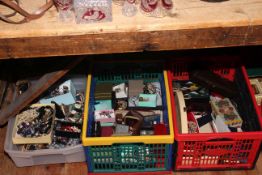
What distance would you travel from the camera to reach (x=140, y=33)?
1039 millimetres

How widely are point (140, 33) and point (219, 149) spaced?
28.5 inches

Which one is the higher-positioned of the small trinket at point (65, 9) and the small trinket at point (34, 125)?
the small trinket at point (65, 9)

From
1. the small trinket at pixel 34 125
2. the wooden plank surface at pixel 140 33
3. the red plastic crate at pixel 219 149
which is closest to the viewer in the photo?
the wooden plank surface at pixel 140 33

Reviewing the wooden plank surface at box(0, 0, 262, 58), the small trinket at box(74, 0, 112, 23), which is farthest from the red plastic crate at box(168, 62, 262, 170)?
the small trinket at box(74, 0, 112, 23)

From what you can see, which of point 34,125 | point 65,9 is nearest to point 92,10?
point 65,9

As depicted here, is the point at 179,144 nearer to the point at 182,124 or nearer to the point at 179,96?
the point at 182,124

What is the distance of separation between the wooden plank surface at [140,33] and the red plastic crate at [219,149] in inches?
19.4

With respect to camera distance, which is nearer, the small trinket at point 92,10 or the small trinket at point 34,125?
the small trinket at point 92,10

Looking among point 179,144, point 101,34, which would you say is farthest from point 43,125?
point 101,34

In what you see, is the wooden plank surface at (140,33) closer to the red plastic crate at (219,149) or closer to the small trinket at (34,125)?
the red plastic crate at (219,149)

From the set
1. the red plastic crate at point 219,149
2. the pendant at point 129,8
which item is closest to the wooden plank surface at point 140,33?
the pendant at point 129,8

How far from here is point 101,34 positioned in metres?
1.03

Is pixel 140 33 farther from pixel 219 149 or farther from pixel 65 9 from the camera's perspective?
pixel 219 149

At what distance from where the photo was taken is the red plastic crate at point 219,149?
4.72 feet
